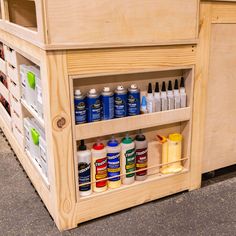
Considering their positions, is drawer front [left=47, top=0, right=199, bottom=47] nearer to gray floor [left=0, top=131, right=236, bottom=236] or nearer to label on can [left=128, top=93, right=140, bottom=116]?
label on can [left=128, top=93, right=140, bottom=116]

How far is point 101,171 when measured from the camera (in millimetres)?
1445

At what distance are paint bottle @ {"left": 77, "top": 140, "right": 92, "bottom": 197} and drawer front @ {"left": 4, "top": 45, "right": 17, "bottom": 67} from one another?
2.11 feet

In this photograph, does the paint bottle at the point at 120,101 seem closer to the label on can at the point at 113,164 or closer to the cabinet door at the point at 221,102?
the label on can at the point at 113,164

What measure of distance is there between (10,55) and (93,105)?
2.42ft

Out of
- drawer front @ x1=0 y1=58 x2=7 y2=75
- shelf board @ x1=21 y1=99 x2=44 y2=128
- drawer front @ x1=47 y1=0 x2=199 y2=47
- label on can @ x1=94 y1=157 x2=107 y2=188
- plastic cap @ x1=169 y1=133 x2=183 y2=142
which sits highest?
drawer front @ x1=47 y1=0 x2=199 y2=47

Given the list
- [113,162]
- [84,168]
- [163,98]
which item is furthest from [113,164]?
[163,98]

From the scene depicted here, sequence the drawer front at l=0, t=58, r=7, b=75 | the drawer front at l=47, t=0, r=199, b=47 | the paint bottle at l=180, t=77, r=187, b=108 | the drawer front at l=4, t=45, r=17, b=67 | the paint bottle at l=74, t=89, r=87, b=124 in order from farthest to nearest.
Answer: the drawer front at l=0, t=58, r=7, b=75 → the drawer front at l=4, t=45, r=17, b=67 → the paint bottle at l=180, t=77, r=187, b=108 → the paint bottle at l=74, t=89, r=87, b=124 → the drawer front at l=47, t=0, r=199, b=47

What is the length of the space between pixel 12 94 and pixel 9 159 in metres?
0.44

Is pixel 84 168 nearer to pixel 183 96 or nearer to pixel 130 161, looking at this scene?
pixel 130 161

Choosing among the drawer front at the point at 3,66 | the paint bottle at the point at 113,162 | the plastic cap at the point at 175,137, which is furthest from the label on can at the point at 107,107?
the drawer front at the point at 3,66

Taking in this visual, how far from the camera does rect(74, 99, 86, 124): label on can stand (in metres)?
1.32

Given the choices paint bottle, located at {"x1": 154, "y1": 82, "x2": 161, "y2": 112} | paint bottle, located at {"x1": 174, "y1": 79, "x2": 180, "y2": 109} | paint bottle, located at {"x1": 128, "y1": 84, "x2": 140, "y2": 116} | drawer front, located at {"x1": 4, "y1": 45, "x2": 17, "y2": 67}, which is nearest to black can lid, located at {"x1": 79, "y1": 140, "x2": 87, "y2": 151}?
paint bottle, located at {"x1": 128, "y1": 84, "x2": 140, "y2": 116}

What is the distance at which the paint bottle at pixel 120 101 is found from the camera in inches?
54.8

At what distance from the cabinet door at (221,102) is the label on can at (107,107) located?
1.70 feet
